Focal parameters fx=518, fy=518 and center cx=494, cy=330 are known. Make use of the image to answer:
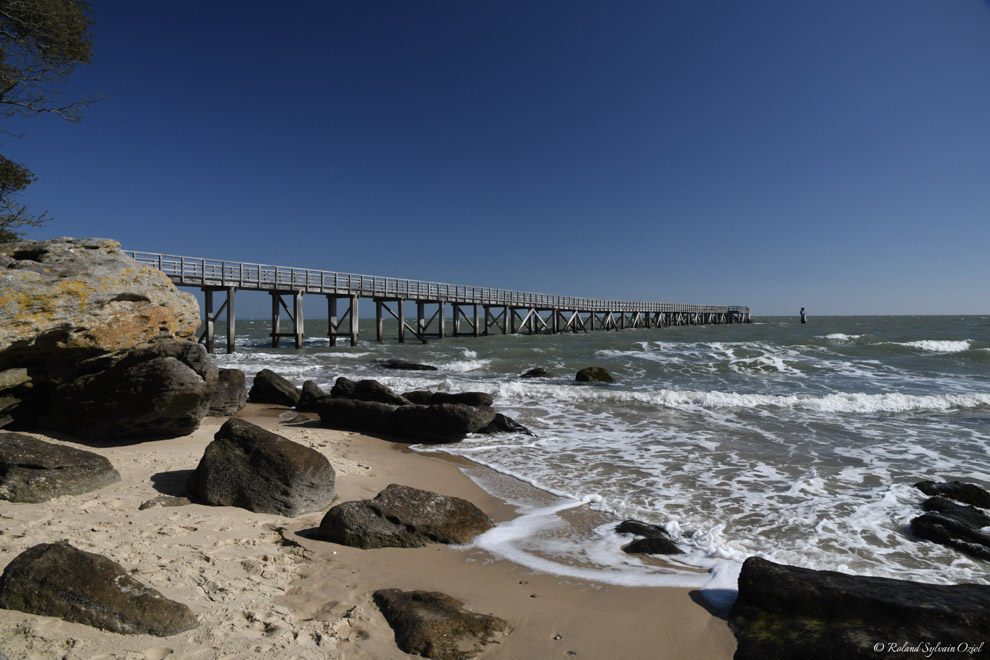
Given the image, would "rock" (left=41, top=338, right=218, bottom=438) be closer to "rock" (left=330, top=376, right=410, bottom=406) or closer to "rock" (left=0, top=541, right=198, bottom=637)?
"rock" (left=0, top=541, right=198, bottom=637)

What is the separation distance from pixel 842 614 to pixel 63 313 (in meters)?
7.55

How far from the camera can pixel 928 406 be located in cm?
1220

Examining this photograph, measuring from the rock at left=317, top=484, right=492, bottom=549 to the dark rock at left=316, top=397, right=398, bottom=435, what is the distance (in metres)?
4.56

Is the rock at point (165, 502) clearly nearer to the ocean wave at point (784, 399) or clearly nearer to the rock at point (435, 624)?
the rock at point (435, 624)

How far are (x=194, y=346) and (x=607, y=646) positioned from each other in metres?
6.33

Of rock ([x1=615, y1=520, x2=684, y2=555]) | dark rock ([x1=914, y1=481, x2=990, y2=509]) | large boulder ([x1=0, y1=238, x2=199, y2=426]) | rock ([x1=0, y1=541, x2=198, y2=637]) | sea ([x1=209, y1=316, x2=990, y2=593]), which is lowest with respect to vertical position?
sea ([x1=209, y1=316, x2=990, y2=593])

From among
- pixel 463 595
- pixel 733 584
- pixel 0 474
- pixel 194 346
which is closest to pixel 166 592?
pixel 463 595

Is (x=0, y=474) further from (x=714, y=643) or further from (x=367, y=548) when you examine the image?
(x=714, y=643)

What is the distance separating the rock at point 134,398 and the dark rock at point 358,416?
2.98 m

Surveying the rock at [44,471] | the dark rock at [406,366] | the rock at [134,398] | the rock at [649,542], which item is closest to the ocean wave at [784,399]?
the dark rock at [406,366]

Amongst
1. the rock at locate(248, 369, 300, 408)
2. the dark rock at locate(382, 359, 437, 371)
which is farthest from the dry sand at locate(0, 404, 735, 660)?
the dark rock at locate(382, 359, 437, 371)

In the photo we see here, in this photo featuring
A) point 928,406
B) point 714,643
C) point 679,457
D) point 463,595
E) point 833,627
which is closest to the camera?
point 833,627

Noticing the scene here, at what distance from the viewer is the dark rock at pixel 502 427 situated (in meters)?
9.17

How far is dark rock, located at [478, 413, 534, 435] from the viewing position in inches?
361
